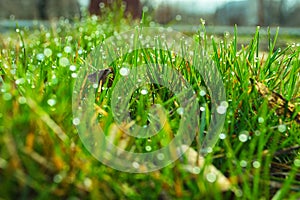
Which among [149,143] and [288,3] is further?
[288,3]

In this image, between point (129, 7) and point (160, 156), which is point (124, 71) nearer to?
point (160, 156)

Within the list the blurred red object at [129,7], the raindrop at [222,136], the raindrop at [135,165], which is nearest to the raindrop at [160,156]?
the raindrop at [135,165]

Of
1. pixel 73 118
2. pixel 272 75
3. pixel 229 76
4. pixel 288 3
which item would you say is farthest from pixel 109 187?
pixel 288 3

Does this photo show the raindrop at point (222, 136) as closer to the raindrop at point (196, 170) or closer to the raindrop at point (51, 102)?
the raindrop at point (196, 170)

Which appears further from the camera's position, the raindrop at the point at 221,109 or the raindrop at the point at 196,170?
the raindrop at the point at 221,109

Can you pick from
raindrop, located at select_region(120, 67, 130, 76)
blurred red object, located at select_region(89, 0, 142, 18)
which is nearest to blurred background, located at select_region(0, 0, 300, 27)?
blurred red object, located at select_region(89, 0, 142, 18)

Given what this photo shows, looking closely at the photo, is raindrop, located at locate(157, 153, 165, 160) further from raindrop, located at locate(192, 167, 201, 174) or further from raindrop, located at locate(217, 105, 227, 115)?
raindrop, located at locate(217, 105, 227, 115)

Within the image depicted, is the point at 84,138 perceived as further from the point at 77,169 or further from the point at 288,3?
the point at 288,3

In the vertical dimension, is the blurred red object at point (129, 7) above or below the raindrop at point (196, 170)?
below
